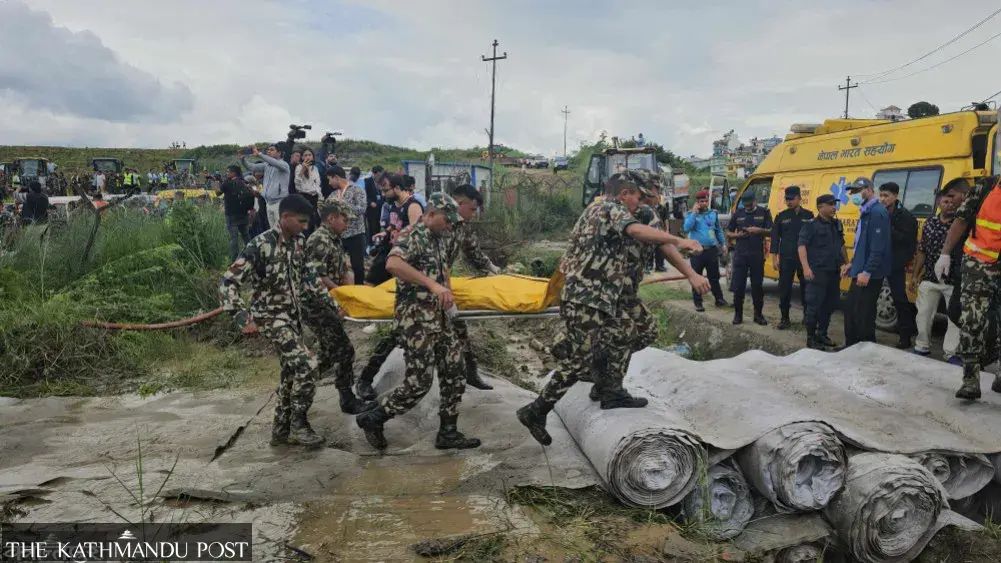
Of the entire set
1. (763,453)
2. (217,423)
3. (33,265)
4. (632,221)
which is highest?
(632,221)

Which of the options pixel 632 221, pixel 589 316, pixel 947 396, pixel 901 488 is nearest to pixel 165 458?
pixel 589 316

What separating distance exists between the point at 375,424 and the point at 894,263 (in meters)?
5.09

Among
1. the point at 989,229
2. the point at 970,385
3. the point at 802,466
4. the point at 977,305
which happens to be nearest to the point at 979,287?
the point at 977,305

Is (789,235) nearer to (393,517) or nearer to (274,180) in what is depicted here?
(393,517)

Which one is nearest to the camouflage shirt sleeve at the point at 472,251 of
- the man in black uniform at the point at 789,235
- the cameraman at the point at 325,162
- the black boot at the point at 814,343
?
the black boot at the point at 814,343

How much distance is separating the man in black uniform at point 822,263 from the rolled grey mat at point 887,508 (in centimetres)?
324

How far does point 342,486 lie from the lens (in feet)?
12.4

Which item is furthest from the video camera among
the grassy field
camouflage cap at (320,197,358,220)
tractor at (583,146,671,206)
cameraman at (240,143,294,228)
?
the grassy field

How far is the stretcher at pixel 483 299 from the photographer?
4788mm

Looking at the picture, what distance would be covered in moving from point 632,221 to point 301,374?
2.33 metres

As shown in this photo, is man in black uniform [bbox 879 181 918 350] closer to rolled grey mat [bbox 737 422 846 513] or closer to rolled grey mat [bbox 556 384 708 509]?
rolled grey mat [bbox 737 422 846 513]

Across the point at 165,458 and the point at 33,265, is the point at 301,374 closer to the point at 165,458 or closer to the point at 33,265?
the point at 165,458

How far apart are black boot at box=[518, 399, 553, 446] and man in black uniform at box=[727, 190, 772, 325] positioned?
4.54 meters

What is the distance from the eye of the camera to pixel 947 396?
172 inches
